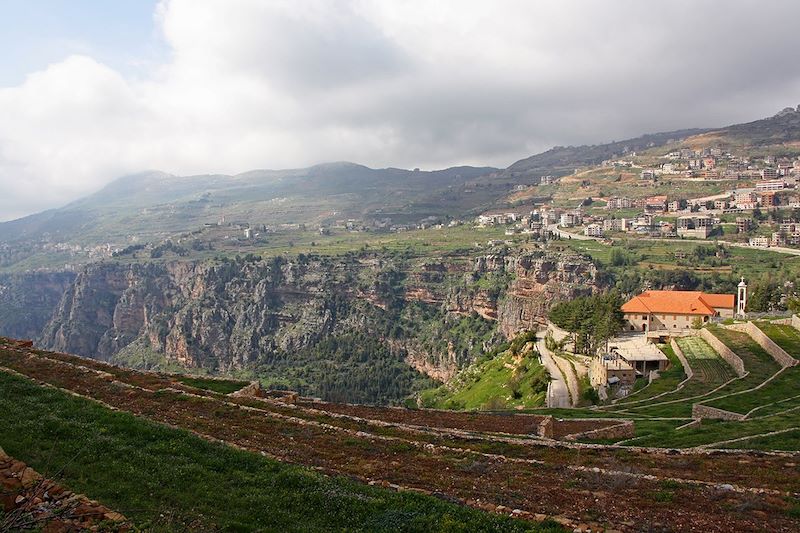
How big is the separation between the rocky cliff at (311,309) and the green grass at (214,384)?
295 feet

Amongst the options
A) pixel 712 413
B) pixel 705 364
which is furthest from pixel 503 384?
pixel 712 413

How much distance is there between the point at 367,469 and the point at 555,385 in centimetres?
4256

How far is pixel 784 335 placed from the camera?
4403 cm

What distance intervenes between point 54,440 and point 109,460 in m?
2.03

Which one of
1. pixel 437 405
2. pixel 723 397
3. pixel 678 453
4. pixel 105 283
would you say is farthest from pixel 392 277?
pixel 678 453

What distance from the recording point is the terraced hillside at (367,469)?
10.8 metres

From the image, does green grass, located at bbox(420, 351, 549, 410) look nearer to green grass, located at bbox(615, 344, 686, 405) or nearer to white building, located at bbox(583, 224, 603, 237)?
green grass, located at bbox(615, 344, 686, 405)

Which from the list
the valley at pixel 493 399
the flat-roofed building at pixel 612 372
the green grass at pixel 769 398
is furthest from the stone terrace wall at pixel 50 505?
the flat-roofed building at pixel 612 372

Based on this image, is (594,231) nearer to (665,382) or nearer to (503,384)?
(503,384)

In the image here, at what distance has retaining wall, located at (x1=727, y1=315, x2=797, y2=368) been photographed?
1510 inches

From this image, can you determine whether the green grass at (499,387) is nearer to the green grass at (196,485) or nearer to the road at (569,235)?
the green grass at (196,485)

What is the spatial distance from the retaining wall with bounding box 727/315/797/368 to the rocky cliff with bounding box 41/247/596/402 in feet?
198

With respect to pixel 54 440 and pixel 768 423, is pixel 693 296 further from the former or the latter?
pixel 54 440

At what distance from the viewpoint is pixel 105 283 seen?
190125 millimetres
